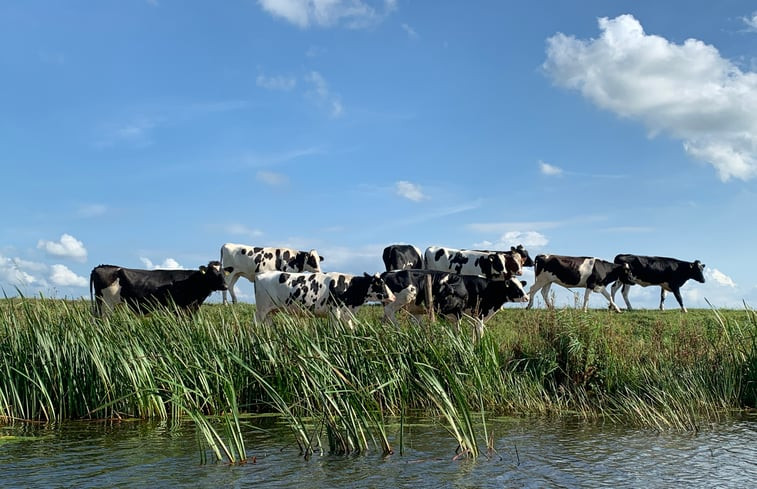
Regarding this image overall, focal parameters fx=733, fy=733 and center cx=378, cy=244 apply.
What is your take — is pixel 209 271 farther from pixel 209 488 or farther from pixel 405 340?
pixel 209 488

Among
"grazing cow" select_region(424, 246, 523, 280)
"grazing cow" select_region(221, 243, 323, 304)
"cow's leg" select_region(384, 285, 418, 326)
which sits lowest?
"cow's leg" select_region(384, 285, 418, 326)

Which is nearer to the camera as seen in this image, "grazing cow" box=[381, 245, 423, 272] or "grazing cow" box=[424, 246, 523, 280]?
"grazing cow" box=[424, 246, 523, 280]

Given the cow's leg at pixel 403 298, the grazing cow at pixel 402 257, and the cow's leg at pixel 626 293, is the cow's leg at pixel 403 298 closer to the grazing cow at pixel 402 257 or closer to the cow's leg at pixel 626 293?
the grazing cow at pixel 402 257

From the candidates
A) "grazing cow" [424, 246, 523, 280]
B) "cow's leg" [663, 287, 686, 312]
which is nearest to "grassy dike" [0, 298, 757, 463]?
"grazing cow" [424, 246, 523, 280]

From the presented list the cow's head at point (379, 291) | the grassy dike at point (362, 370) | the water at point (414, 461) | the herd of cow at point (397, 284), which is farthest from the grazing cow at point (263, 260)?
the water at point (414, 461)

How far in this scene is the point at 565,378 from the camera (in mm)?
11422

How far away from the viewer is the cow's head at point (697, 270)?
89.4ft

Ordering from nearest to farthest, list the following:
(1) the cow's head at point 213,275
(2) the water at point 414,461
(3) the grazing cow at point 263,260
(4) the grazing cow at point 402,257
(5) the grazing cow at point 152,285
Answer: (2) the water at point 414,461
(5) the grazing cow at point 152,285
(1) the cow's head at point 213,275
(4) the grazing cow at point 402,257
(3) the grazing cow at point 263,260

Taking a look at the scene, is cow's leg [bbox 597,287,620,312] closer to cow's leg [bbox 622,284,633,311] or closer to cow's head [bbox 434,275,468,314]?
cow's leg [bbox 622,284,633,311]

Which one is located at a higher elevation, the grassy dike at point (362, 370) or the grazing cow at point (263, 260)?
the grazing cow at point (263, 260)

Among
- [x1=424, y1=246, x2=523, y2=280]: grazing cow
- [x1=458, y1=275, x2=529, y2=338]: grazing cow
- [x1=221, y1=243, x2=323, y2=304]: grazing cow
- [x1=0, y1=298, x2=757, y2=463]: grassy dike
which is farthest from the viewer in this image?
[x1=221, y1=243, x2=323, y2=304]: grazing cow

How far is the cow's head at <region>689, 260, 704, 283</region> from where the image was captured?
27237 mm

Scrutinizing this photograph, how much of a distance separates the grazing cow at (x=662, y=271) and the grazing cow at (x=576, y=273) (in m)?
0.83

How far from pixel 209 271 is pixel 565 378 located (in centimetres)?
998
